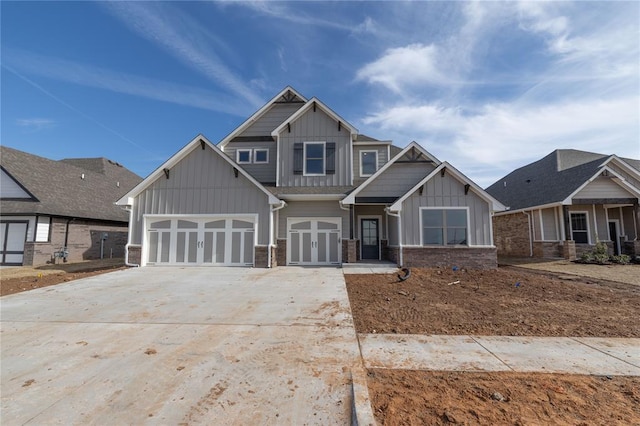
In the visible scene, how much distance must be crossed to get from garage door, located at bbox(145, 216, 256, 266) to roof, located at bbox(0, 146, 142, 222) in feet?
24.2

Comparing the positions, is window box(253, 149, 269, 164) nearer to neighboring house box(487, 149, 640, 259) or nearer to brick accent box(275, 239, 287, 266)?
brick accent box(275, 239, 287, 266)

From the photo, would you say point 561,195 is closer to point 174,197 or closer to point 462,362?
point 462,362

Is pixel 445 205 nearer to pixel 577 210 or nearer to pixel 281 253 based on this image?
pixel 281 253

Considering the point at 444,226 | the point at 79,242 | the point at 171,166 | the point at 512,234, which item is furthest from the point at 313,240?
the point at 512,234

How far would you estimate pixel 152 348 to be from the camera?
454cm

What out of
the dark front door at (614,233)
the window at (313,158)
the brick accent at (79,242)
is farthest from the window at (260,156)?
the dark front door at (614,233)

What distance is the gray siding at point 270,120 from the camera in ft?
54.1

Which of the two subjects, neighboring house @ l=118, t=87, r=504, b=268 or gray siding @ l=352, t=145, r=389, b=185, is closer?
neighboring house @ l=118, t=87, r=504, b=268

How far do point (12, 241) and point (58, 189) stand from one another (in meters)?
3.74

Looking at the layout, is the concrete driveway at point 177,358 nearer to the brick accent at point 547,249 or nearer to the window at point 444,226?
the window at point 444,226

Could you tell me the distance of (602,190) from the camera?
622 inches

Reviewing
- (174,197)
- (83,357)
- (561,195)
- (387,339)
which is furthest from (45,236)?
(561,195)

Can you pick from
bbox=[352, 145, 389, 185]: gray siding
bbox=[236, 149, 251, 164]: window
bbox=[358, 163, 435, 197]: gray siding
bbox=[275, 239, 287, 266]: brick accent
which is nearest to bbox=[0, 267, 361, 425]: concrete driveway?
bbox=[275, 239, 287, 266]: brick accent

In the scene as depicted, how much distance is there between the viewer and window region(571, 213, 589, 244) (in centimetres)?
1680
